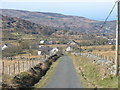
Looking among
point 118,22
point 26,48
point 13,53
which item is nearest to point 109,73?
point 118,22

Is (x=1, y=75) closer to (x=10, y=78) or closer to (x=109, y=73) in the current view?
(x=10, y=78)

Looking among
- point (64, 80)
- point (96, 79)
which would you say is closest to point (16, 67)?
point (64, 80)

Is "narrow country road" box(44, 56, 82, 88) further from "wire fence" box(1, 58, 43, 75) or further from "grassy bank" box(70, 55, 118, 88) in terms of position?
"wire fence" box(1, 58, 43, 75)

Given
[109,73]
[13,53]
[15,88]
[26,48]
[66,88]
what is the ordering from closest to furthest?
[15,88], [66,88], [109,73], [13,53], [26,48]

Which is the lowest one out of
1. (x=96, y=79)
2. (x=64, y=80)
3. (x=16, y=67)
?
(x=16, y=67)

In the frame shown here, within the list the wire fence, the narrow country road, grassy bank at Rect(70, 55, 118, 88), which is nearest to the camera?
→ grassy bank at Rect(70, 55, 118, 88)

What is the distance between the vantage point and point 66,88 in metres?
20.7

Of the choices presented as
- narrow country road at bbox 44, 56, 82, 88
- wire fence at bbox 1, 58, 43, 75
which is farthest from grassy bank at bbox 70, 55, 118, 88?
wire fence at bbox 1, 58, 43, 75

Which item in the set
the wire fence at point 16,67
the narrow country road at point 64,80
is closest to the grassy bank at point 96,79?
the narrow country road at point 64,80

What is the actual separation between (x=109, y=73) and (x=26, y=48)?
117 meters

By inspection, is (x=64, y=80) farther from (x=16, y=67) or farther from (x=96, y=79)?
(x=16, y=67)

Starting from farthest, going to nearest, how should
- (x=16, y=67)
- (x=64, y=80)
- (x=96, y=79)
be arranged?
(x=16, y=67) < (x=64, y=80) < (x=96, y=79)

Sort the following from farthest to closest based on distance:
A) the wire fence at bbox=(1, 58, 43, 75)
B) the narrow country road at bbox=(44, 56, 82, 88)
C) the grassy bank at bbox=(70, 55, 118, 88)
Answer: the wire fence at bbox=(1, 58, 43, 75) → the narrow country road at bbox=(44, 56, 82, 88) → the grassy bank at bbox=(70, 55, 118, 88)

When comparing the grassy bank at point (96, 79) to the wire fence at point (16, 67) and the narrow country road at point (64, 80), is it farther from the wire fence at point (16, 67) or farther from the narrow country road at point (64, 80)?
the wire fence at point (16, 67)
